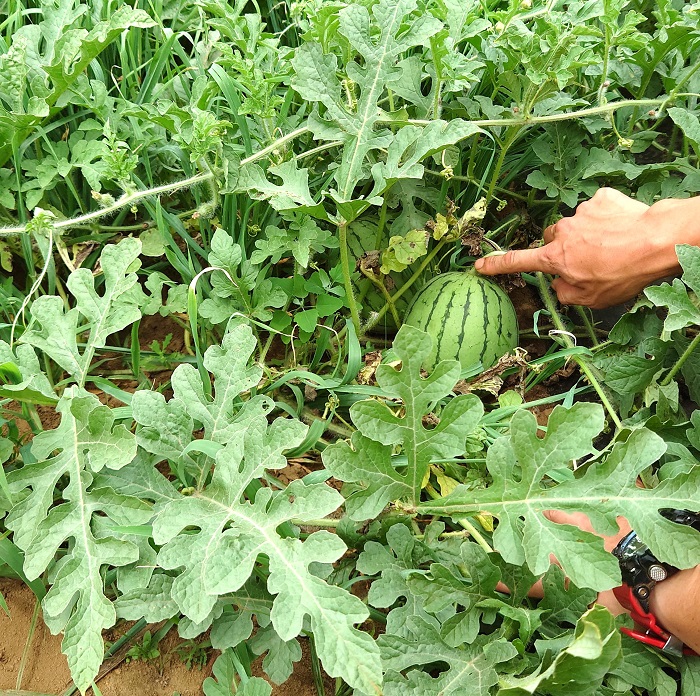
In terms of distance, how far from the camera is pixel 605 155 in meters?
2.26

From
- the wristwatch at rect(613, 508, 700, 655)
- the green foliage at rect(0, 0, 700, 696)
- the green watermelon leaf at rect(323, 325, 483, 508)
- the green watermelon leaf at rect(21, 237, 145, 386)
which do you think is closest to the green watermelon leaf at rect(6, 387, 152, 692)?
the green foliage at rect(0, 0, 700, 696)

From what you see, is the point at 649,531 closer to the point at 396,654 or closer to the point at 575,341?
the point at 396,654

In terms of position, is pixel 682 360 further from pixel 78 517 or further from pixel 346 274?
pixel 78 517

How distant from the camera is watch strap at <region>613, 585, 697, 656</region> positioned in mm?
1604

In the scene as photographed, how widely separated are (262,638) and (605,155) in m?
1.88

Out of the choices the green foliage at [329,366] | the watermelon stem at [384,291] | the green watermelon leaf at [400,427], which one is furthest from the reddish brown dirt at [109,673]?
the watermelon stem at [384,291]

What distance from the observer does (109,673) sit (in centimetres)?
178

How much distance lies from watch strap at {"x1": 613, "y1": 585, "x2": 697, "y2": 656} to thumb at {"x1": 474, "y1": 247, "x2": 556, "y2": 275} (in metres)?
1.02

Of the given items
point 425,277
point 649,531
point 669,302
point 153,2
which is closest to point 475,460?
point 649,531

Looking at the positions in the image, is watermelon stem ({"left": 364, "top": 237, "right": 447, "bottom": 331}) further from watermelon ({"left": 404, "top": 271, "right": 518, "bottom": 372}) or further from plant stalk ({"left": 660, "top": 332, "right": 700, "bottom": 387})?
plant stalk ({"left": 660, "top": 332, "right": 700, "bottom": 387})

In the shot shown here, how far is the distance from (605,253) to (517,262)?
0.93 ft

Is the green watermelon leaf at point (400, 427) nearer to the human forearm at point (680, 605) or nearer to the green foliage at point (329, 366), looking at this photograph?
the green foliage at point (329, 366)

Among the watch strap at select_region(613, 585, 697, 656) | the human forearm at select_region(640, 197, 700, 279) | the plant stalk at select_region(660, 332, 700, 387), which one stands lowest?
the watch strap at select_region(613, 585, 697, 656)

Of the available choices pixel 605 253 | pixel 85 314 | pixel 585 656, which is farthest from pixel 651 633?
pixel 85 314
